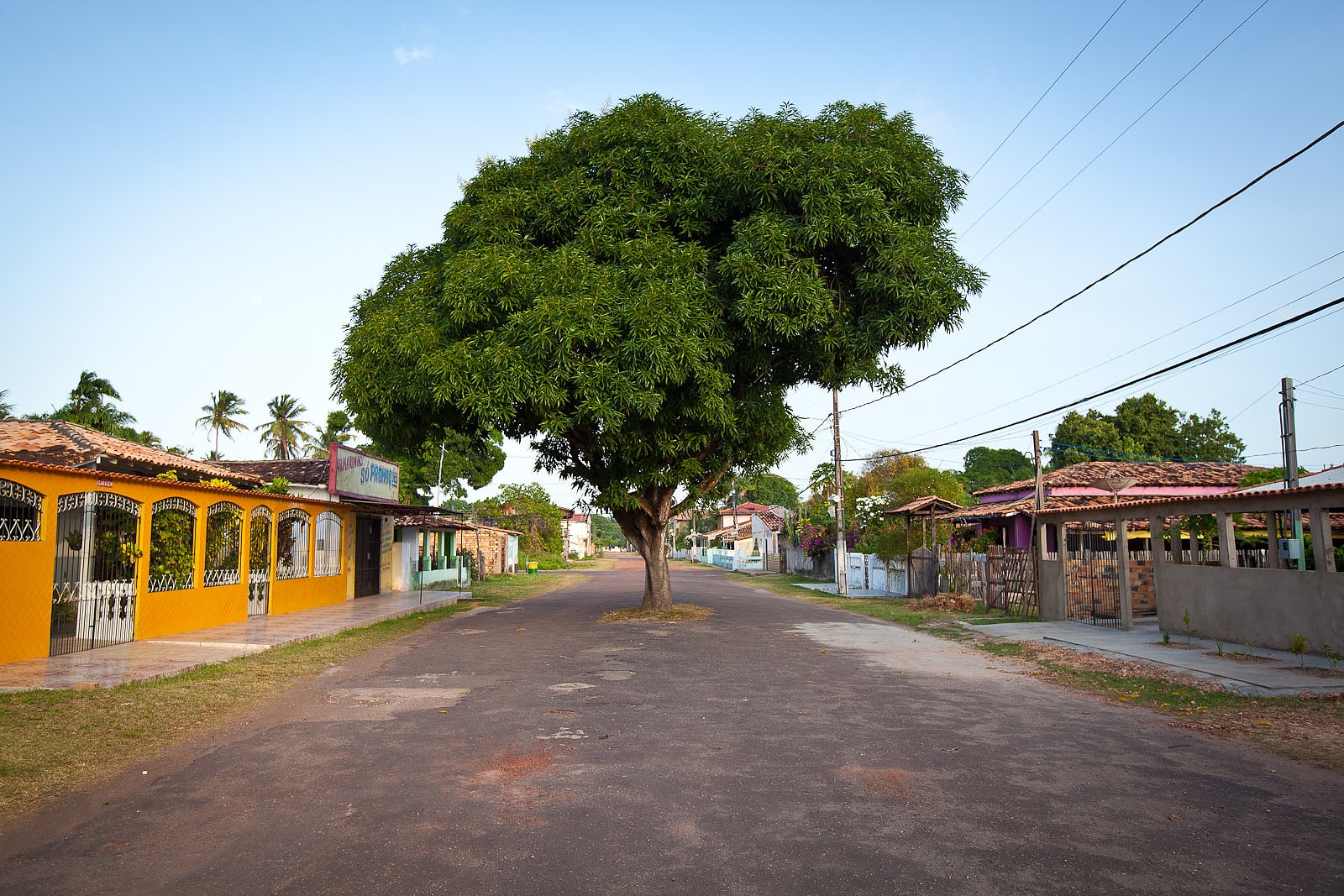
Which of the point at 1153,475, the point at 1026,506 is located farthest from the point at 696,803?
the point at 1153,475

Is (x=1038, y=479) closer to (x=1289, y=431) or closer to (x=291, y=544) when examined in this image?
(x=1289, y=431)

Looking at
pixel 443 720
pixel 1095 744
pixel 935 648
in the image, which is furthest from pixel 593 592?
pixel 1095 744

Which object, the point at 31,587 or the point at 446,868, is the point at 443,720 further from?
the point at 31,587

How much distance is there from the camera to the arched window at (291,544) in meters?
20.1

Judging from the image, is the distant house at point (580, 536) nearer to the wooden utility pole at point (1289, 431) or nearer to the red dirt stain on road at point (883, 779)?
the wooden utility pole at point (1289, 431)

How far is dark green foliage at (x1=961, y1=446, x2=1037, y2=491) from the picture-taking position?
7394 centimetres

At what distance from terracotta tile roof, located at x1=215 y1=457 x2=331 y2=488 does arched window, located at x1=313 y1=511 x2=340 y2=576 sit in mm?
1527

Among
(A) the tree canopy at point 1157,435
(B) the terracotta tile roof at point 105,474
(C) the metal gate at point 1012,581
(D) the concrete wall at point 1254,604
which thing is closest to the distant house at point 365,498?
(B) the terracotta tile roof at point 105,474

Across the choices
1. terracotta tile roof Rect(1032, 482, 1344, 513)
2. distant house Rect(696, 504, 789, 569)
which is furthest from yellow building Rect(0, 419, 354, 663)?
distant house Rect(696, 504, 789, 569)

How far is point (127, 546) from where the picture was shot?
45.4ft

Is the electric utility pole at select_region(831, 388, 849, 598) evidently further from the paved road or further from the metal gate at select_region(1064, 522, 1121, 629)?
the paved road

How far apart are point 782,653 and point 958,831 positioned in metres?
8.64

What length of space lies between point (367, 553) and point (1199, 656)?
22.9m

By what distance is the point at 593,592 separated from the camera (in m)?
30.3
